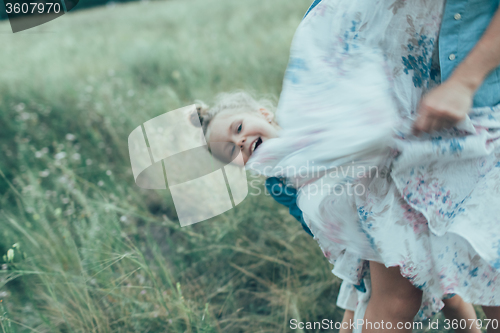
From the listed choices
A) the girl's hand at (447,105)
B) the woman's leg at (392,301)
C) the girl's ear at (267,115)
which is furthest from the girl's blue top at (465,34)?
the girl's ear at (267,115)

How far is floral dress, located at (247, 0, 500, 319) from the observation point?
742 millimetres

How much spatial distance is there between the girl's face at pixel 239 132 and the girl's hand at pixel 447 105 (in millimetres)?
725

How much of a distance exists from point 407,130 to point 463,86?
145 mm

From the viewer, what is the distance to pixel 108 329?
1.53 meters

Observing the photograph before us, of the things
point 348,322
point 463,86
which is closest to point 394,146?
point 463,86

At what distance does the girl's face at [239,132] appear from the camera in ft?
4.47

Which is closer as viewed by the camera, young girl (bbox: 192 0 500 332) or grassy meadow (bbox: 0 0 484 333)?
young girl (bbox: 192 0 500 332)

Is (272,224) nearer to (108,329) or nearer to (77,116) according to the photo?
(108,329)

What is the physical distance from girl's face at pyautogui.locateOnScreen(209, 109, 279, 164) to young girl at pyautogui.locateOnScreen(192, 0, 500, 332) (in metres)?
0.49

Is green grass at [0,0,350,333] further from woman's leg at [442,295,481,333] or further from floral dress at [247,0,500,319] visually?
floral dress at [247,0,500,319]

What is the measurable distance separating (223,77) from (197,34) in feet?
6.49

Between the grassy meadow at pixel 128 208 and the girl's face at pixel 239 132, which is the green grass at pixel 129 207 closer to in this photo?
the grassy meadow at pixel 128 208

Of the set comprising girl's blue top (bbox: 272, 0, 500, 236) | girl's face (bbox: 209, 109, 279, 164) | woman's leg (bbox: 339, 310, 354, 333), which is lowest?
woman's leg (bbox: 339, 310, 354, 333)

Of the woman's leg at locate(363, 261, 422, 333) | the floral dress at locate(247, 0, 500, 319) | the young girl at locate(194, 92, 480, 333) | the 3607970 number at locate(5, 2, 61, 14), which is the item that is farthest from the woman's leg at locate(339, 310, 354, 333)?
the 3607970 number at locate(5, 2, 61, 14)
